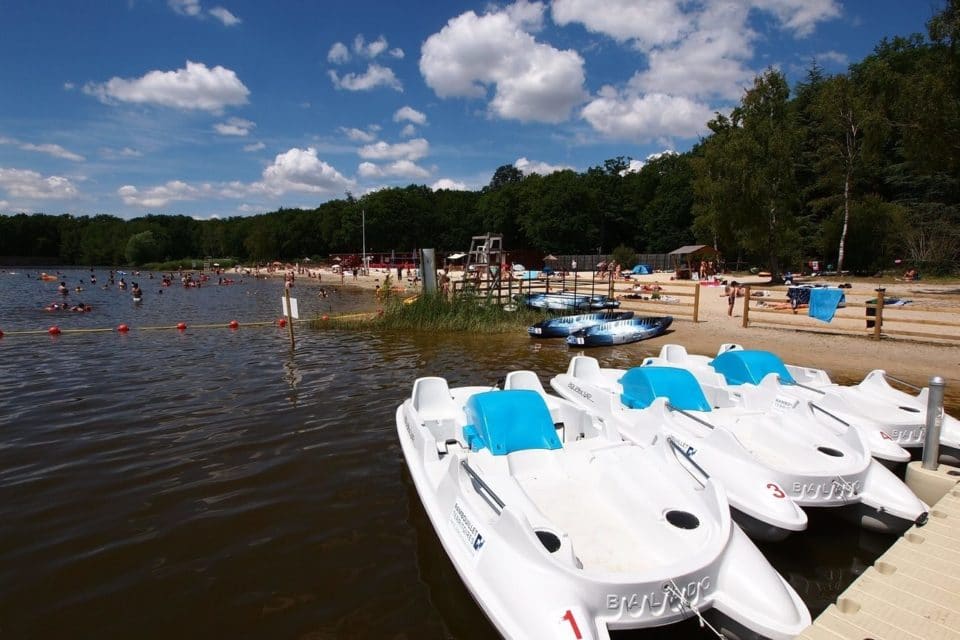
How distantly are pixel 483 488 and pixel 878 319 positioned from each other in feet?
52.5

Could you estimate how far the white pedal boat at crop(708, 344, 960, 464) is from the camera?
22.1 ft

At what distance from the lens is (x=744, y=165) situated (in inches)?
1297

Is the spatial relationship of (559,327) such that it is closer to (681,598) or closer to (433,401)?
(433,401)

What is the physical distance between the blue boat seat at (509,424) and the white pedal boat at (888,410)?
4345mm

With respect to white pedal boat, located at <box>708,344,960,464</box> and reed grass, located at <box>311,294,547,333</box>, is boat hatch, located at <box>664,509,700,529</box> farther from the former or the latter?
reed grass, located at <box>311,294,547,333</box>

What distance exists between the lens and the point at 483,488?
4414 mm

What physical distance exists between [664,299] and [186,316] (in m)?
25.0

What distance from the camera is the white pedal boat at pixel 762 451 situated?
5.00 m

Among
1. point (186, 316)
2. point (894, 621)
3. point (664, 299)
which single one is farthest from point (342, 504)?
point (186, 316)

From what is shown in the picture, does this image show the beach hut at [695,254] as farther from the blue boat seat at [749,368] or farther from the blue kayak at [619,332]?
the blue boat seat at [749,368]

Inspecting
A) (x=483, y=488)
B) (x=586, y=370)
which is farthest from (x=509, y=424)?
(x=586, y=370)

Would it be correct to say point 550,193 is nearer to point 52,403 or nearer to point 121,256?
point 52,403

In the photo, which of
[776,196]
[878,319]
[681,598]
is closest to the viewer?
[681,598]

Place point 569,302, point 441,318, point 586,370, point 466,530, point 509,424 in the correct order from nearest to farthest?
point 466,530, point 509,424, point 586,370, point 441,318, point 569,302
